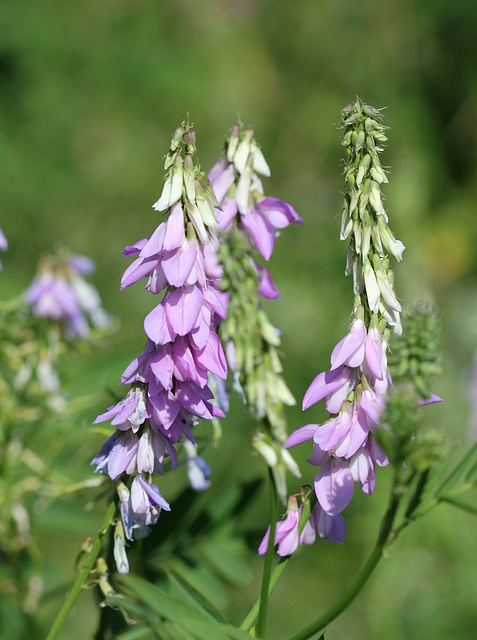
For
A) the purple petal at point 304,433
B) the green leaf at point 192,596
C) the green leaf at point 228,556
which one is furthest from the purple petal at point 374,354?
the green leaf at point 228,556

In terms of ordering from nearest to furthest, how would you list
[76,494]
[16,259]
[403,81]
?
[76,494], [16,259], [403,81]

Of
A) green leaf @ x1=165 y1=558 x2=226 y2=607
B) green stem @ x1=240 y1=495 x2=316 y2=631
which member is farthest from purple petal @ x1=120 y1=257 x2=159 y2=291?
green leaf @ x1=165 y1=558 x2=226 y2=607

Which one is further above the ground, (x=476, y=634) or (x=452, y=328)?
(x=452, y=328)

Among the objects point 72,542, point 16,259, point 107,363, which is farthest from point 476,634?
point 16,259

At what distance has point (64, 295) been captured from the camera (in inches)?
113

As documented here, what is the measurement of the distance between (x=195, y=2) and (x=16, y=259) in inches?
124

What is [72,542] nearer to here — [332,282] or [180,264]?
[332,282]

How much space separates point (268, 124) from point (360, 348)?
17.8ft

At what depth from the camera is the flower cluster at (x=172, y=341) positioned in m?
1.42

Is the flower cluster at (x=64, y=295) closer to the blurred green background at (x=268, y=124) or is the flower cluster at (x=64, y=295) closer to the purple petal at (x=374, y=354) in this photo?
the purple petal at (x=374, y=354)

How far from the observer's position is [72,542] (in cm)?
466

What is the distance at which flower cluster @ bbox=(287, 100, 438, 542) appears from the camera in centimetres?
143

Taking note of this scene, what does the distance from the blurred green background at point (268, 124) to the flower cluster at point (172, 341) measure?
335 centimetres

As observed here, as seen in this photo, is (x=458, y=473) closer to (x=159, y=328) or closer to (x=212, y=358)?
(x=212, y=358)
